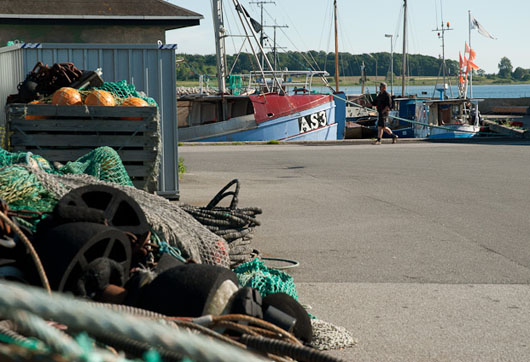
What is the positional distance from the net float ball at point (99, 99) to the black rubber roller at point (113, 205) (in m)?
3.92

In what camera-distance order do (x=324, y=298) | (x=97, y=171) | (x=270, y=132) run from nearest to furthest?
(x=324, y=298)
(x=97, y=171)
(x=270, y=132)

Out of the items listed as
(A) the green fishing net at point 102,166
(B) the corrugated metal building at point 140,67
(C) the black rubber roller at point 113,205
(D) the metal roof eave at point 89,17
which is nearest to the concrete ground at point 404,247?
(B) the corrugated metal building at point 140,67

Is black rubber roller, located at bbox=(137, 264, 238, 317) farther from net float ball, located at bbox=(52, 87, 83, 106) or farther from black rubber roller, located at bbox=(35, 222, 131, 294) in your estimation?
net float ball, located at bbox=(52, 87, 83, 106)

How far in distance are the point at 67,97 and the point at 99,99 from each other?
0.34m

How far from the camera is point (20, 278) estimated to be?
133 inches

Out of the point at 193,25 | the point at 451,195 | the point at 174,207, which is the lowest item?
the point at 451,195

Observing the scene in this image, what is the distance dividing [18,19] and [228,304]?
66.6 ft

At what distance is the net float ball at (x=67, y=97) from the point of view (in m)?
8.00

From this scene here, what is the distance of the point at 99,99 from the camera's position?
26.5ft

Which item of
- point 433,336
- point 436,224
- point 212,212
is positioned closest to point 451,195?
point 436,224

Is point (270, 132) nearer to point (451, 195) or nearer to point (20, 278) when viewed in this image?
point (451, 195)

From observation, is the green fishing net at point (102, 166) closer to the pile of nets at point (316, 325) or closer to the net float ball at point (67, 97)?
the net float ball at point (67, 97)

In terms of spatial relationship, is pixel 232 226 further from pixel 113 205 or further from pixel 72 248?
pixel 72 248

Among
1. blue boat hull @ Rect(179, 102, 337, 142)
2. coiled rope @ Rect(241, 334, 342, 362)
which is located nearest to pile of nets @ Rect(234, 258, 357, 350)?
coiled rope @ Rect(241, 334, 342, 362)
